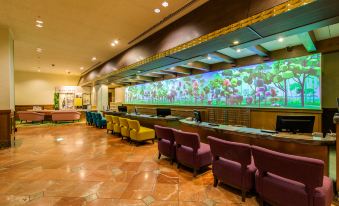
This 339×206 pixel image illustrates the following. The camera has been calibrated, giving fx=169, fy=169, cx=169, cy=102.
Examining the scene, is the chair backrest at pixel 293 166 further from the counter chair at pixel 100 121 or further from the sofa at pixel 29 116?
the sofa at pixel 29 116

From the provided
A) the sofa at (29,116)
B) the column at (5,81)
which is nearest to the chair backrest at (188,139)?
the column at (5,81)

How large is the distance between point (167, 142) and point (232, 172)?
184 cm

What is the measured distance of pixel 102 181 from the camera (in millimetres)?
3252

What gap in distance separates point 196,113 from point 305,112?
3.43m

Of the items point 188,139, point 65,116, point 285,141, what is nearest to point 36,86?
point 65,116

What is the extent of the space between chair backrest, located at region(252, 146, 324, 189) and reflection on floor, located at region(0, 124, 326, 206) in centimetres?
79

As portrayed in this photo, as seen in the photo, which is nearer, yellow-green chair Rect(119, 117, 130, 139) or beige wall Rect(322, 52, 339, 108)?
beige wall Rect(322, 52, 339, 108)

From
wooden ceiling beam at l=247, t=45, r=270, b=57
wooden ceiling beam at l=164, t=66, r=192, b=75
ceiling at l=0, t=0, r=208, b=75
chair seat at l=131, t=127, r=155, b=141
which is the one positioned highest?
ceiling at l=0, t=0, r=208, b=75

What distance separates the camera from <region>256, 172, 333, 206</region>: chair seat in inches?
76.1

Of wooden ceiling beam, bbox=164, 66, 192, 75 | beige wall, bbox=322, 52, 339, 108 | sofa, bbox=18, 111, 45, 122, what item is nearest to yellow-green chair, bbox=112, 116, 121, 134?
wooden ceiling beam, bbox=164, 66, 192, 75

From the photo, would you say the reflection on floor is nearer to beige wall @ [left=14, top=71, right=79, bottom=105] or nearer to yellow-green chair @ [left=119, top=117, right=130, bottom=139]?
yellow-green chair @ [left=119, top=117, right=130, bottom=139]

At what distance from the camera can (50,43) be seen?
666cm

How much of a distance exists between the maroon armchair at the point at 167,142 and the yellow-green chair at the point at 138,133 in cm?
158

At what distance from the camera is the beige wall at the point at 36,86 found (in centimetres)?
1355
